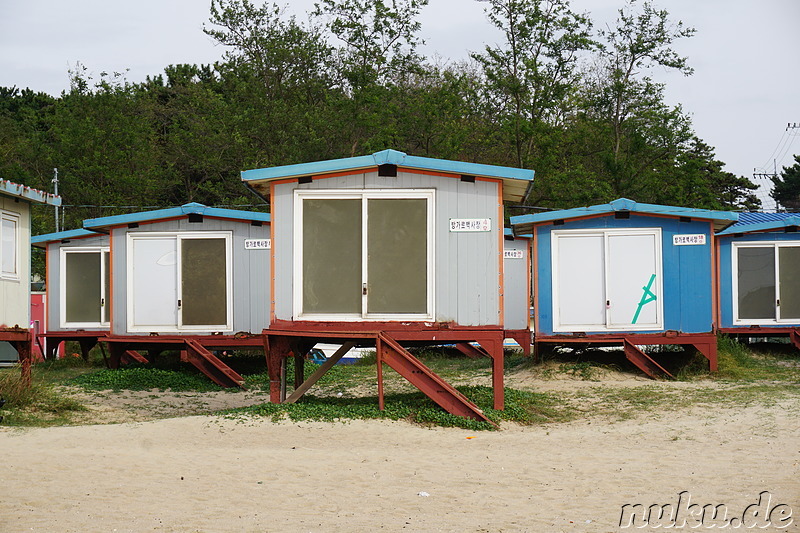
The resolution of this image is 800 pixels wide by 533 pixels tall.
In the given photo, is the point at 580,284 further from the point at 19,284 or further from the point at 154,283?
the point at 19,284

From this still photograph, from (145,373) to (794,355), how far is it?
12987 mm

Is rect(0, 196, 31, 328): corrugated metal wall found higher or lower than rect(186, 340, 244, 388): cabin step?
higher

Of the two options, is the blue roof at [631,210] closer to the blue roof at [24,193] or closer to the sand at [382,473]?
the sand at [382,473]

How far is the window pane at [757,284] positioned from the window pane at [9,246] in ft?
45.2

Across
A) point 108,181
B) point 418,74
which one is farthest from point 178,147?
point 418,74

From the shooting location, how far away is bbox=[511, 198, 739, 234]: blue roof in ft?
50.6

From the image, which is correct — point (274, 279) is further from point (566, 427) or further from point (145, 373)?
point (145, 373)

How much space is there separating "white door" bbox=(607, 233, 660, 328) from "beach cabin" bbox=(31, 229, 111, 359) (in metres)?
11.4

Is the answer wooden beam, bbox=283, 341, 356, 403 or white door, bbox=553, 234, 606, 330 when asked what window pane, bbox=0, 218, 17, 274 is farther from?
white door, bbox=553, 234, 606, 330

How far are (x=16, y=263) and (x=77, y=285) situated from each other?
6.72 meters

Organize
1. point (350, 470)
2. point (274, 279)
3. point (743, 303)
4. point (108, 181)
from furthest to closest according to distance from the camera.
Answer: point (108, 181)
point (743, 303)
point (274, 279)
point (350, 470)

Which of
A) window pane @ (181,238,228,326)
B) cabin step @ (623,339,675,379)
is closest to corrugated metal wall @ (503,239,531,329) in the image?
cabin step @ (623,339,675,379)

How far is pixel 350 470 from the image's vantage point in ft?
28.2

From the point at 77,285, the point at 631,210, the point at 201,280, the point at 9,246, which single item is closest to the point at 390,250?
the point at 631,210
